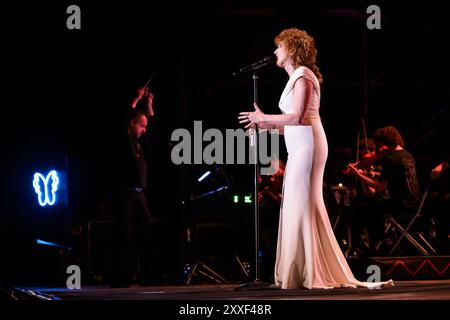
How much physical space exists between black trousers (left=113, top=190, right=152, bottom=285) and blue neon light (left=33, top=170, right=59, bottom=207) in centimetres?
91

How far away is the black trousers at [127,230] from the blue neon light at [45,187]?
0.91 metres

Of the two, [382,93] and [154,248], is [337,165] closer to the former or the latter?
[382,93]

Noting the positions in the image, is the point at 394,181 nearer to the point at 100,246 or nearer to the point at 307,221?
the point at 307,221

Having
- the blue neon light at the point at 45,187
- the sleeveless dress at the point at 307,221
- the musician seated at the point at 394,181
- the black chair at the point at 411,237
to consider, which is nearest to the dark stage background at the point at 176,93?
the blue neon light at the point at 45,187

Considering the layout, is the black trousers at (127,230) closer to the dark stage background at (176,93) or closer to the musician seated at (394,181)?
the dark stage background at (176,93)

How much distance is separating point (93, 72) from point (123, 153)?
74.5 inches

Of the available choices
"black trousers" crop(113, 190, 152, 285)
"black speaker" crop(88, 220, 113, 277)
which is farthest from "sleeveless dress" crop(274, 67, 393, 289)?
"black speaker" crop(88, 220, 113, 277)

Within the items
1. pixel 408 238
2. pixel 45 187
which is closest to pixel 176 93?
pixel 45 187

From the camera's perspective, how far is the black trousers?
25.2 ft

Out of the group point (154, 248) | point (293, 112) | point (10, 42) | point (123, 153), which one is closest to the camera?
point (293, 112)

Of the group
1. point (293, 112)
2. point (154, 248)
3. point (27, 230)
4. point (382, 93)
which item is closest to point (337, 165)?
point (382, 93)

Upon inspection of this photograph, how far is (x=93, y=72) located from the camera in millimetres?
9195

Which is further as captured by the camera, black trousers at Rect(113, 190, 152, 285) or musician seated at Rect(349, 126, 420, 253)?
musician seated at Rect(349, 126, 420, 253)

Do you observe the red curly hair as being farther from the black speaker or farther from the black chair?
the black speaker
